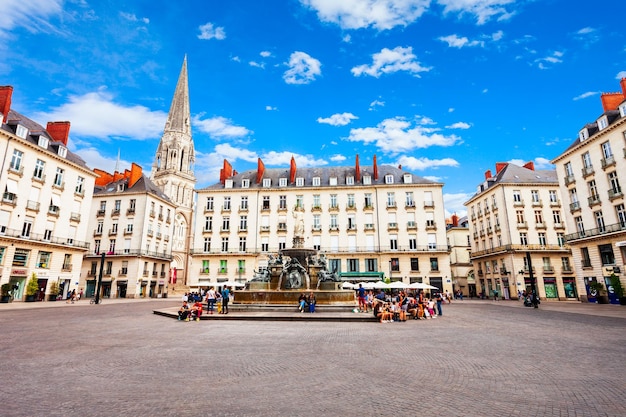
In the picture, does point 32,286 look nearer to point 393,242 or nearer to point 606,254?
point 393,242

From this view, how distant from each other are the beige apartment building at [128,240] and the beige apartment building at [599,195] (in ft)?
169

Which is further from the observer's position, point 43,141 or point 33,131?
point 33,131

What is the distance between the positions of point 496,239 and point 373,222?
55.5 ft

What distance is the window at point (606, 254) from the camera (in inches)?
1175

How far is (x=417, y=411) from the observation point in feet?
15.9

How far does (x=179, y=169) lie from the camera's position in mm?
86250

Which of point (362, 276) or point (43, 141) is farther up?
point (43, 141)

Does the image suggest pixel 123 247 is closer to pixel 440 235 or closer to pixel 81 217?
pixel 81 217

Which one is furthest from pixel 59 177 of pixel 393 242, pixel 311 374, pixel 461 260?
pixel 461 260

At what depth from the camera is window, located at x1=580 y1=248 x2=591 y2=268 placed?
3262cm

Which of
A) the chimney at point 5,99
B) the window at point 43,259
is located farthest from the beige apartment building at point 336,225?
the chimney at point 5,99

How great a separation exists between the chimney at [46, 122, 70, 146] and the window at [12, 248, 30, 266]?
1365cm

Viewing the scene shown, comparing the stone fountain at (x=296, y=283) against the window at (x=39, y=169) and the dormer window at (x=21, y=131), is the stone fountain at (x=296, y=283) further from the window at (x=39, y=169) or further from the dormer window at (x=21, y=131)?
the dormer window at (x=21, y=131)

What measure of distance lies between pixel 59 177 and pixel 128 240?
41.7 ft
